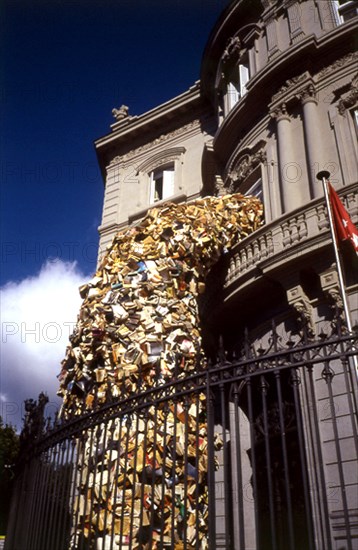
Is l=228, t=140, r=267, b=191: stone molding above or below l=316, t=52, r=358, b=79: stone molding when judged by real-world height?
below

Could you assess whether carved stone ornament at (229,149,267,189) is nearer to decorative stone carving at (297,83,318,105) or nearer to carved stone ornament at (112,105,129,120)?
decorative stone carving at (297,83,318,105)

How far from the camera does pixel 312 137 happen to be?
10.5 m

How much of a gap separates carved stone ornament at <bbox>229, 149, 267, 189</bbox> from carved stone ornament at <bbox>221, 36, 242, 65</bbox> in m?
4.05

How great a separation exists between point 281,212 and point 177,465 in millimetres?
6084

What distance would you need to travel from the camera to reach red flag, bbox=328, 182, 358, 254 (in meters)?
7.78

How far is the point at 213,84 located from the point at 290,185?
7.68 metres

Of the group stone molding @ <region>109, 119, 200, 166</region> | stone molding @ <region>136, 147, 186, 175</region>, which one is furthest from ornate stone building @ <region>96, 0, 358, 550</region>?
stone molding @ <region>109, 119, 200, 166</region>

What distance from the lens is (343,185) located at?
9375 mm

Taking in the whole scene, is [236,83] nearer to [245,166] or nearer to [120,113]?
[245,166]

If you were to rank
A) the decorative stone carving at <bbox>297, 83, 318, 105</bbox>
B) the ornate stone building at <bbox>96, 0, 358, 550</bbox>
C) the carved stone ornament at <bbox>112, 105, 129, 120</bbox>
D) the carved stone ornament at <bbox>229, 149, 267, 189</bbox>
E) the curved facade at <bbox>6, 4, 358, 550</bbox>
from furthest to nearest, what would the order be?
the carved stone ornament at <bbox>112, 105, 129, 120</bbox> → the carved stone ornament at <bbox>229, 149, 267, 189</bbox> → the decorative stone carving at <bbox>297, 83, 318, 105</bbox> → the ornate stone building at <bbox>96, 0, 358, 550</bbox> → the curved facade at <bbox>6, 4, 358, 550</bbox>

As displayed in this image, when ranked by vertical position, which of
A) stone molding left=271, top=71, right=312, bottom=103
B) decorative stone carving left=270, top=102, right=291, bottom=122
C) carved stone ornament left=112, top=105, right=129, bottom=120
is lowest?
decorative stone carving left=270, top=102, right=291, bottom=122

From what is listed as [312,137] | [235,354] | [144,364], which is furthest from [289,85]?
[235,354]

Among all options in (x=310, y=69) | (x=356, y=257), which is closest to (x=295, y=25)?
(x=310, y=69)

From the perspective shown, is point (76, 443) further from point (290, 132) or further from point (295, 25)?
point (295, 25)
